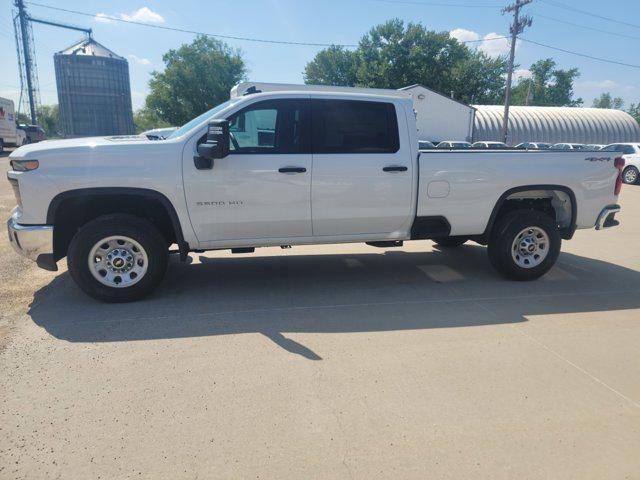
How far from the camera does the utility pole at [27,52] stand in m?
49.7

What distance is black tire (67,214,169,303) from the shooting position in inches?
173

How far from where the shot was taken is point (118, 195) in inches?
177

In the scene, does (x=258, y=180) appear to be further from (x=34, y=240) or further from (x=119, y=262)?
(x=34, y=240)

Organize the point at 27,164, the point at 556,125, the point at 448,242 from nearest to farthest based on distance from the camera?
the point at 27,164
the point at 448,242
the point at 556,125

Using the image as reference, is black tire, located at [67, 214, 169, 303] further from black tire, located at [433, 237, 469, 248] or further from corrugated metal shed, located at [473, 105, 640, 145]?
corrugated metal shed, located at [473, 105, 640, 145]

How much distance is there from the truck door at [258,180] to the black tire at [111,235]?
1.54ft

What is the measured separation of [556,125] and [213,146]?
4906 centimetres

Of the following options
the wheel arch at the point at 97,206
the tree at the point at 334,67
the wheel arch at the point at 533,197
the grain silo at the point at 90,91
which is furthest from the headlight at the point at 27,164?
the grain silo at the point at 90,91

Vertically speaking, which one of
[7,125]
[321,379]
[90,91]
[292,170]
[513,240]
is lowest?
[321,379]

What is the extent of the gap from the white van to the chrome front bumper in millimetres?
31269

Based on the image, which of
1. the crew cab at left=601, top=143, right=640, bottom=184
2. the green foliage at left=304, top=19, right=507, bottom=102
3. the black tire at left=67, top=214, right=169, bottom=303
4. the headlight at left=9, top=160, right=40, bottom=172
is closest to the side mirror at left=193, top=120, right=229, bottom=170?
the black tire at left=67, top=214, right=169, bottom=303

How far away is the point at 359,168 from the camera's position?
4816 millimetres

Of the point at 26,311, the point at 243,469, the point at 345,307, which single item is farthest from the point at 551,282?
the point at 26,311

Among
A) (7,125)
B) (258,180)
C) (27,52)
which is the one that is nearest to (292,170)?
(258,180)
